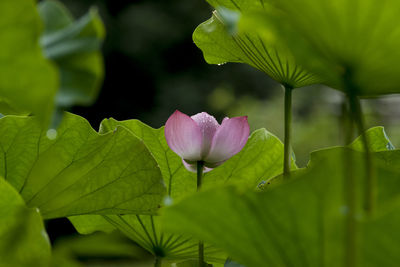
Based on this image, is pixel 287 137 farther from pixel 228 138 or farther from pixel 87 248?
pixel 87 248

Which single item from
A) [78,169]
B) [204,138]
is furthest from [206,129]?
[78,169]

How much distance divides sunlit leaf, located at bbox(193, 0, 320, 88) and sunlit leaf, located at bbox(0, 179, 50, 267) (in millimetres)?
196

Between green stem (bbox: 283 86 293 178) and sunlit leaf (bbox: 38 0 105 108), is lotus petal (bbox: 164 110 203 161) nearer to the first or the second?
green stem (bbox: 283 86 293 178)

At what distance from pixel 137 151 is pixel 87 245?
20cm

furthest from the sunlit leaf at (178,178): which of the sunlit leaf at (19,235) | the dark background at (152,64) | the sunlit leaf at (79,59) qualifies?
the dark background at (152,64)

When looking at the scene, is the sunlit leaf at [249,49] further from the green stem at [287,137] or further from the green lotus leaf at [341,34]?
the green lotus leaf at [341,34]

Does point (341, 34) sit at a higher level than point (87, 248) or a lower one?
higher

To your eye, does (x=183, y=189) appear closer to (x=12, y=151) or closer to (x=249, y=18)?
(x=12, y=151)

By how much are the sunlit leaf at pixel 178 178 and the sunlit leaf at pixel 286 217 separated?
0.22m

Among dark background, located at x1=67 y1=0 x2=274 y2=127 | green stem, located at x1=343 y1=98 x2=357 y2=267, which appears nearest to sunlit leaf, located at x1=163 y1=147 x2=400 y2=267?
green stem, located at x1=343 y1=98 x2=357 y2=267

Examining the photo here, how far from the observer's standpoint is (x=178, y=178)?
0.54m

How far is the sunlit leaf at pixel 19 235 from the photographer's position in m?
0.28

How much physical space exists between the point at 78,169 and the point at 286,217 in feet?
0.73

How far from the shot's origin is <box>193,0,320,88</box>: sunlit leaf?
42 cm
